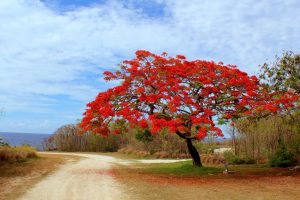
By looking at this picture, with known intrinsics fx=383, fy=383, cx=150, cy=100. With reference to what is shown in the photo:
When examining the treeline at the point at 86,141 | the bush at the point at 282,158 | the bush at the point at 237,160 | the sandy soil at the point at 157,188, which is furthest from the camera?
the treeline at the point at 86,141

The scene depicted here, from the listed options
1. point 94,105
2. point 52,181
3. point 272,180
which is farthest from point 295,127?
point 52,181

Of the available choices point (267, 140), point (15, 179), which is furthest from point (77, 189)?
point (267, 140)

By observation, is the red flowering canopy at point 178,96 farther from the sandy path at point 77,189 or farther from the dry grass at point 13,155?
the dry grass at point 13,155

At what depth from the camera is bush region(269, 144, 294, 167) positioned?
21797 millimetres

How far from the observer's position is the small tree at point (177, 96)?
17125mm

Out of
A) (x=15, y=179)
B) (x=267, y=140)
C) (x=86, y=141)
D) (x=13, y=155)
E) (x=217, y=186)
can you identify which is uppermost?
(x=86, y=141)

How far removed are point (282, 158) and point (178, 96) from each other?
335 inches

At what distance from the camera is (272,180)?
16266 millimetres

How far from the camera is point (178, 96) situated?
17312 millimetres

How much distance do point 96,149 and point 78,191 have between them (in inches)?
1135

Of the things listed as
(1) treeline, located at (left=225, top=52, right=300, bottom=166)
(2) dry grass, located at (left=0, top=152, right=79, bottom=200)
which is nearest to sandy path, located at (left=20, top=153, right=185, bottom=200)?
(2) dry grass, located at (left=0, top=152, right=79, bottom=200)

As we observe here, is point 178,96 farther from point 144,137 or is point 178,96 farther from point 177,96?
point 144,137

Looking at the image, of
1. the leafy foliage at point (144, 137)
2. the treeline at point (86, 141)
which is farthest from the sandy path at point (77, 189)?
the treeline at point (86, 141)

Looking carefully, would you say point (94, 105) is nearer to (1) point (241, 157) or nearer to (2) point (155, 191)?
(2) point (155, 191)
